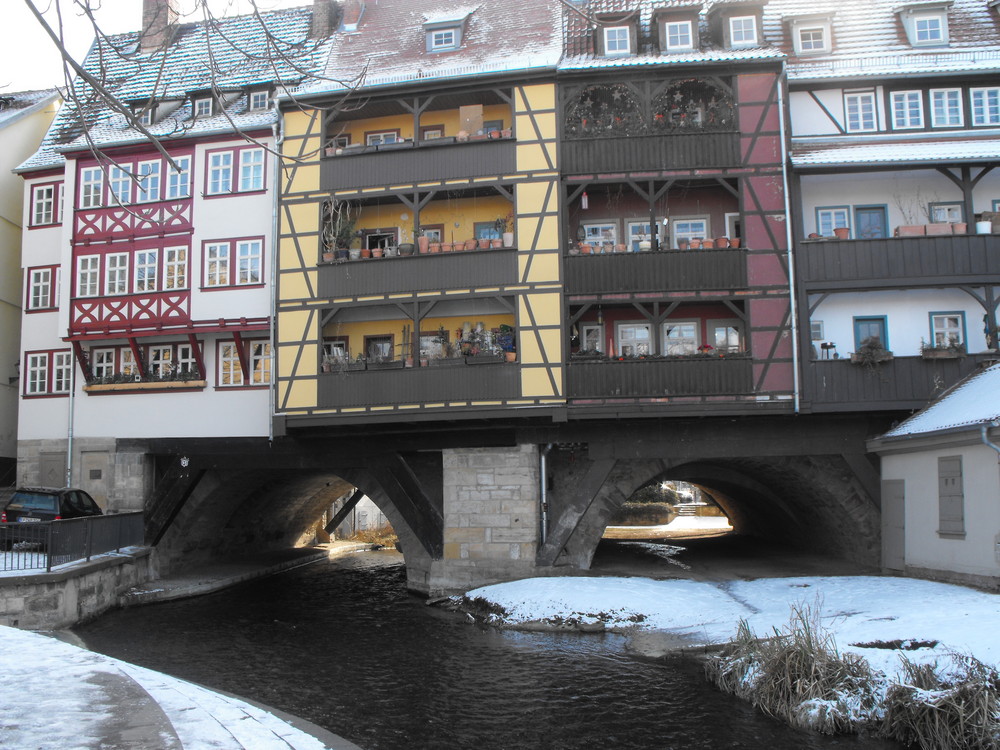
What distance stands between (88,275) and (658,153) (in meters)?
15.4

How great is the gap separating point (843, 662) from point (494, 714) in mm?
4489

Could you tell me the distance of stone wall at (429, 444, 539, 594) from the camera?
19141mm

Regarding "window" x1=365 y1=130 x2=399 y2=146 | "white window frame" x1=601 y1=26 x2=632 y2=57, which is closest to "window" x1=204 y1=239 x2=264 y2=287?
"window" x1=365 y1=130 x2=399 y2=146

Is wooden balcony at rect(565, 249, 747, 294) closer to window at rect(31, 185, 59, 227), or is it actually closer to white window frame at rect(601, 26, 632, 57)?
white window frame at rect(601, 26, 632, 57)

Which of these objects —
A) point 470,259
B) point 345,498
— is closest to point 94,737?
point 470,259

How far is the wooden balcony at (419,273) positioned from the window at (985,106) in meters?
11.5

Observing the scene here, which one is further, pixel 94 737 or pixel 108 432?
pixel 108 432

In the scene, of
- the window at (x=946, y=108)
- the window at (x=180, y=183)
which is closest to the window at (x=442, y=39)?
the window at (x=180, y=183)

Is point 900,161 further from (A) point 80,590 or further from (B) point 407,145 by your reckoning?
(A) point 80,590

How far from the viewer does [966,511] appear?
50.8 ft

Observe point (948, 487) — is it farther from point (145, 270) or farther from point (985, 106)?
point (145, 270)

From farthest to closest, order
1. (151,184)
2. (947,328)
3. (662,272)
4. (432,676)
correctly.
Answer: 1. (151,184)
2. (947,328)
3. (662,272)
4. (432,676)

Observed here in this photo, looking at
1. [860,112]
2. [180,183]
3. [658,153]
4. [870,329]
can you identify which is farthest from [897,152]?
[180,183]

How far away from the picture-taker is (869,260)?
739 inches
